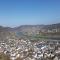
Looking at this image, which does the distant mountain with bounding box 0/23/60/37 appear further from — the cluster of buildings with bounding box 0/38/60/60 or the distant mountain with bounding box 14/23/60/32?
the cluster of buildings with bounding box 0/38/60/60

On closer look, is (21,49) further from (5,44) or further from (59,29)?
(59,29)

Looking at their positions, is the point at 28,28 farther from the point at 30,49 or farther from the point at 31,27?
the point at 30,49

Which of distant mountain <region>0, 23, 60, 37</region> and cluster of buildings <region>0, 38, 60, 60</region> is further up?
distant mountain <region>0, 23, 60, 37</region>

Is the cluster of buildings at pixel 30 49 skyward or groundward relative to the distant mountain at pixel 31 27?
groundward

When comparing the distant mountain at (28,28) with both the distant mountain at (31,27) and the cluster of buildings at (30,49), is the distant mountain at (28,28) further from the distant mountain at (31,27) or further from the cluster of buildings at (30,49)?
the cluster of buildings at (30,49)

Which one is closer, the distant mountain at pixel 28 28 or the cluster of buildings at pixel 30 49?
the cluster of buildings at pixel 30 49

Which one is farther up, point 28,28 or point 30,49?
point 28,28

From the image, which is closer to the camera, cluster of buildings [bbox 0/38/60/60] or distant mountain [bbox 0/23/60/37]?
cluster of buildings [bbox 0/38/60/60]

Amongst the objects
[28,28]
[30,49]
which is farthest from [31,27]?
[30,49]

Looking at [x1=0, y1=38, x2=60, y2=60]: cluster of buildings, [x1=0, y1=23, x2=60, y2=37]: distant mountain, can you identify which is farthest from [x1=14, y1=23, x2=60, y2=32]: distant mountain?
[x1=0, y1=38, x2=60, y2=60]: cluster of buildings

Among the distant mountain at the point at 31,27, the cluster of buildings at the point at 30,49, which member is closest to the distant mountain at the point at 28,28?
the distant mountain at the point at 31,27
